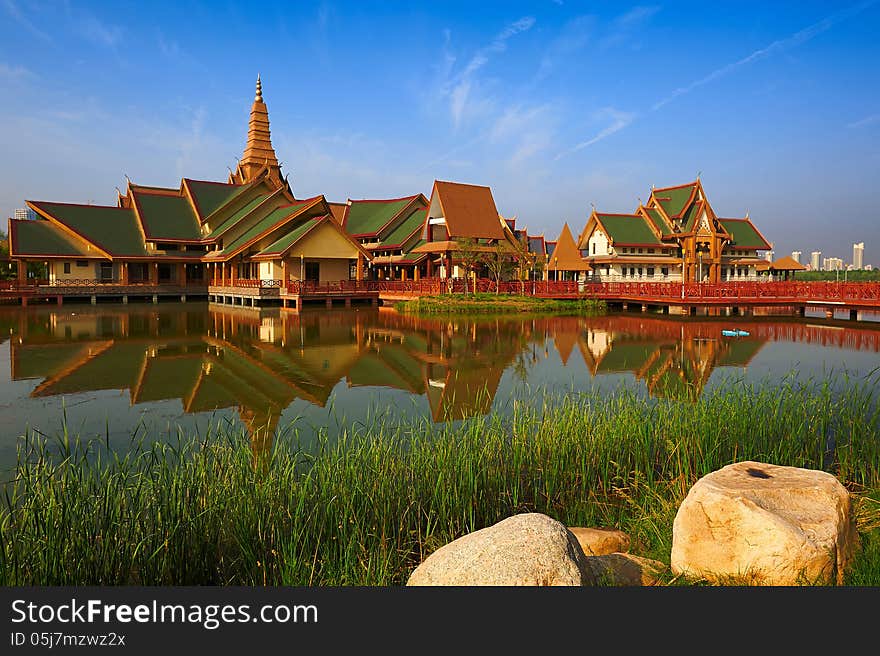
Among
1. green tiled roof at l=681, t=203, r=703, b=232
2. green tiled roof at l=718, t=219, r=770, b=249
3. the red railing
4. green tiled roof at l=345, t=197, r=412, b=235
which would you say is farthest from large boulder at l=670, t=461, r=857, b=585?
green tiled roof at l=718, t=219, r=770, b=249

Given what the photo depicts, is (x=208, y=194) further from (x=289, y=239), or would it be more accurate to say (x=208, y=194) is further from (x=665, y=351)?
(x=665, y=351)

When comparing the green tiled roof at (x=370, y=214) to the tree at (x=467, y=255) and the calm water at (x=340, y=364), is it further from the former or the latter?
the calm water at (x=340, y=364)

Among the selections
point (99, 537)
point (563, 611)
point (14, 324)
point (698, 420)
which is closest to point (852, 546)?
point (563, 611)

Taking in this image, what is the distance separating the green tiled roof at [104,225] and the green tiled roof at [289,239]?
9.37m

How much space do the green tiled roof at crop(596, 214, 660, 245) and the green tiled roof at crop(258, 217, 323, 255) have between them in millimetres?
21298

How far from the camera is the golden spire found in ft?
161

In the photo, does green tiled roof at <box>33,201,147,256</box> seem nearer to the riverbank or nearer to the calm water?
the calm water

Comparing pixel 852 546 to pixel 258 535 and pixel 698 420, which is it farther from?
pixel 258 535

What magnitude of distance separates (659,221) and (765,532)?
43644 millimetres

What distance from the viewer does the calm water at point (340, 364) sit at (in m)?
8.87

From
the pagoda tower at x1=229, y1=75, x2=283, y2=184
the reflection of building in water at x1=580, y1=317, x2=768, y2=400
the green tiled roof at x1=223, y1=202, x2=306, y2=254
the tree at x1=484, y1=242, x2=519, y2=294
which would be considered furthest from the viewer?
the pagoda tower at x1=229, y1=75, x2=283, y2=184

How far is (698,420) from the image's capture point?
21.1 feet

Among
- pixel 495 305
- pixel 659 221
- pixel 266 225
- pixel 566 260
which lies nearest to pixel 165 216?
pixel 266 225

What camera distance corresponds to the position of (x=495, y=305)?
28.5 metres
